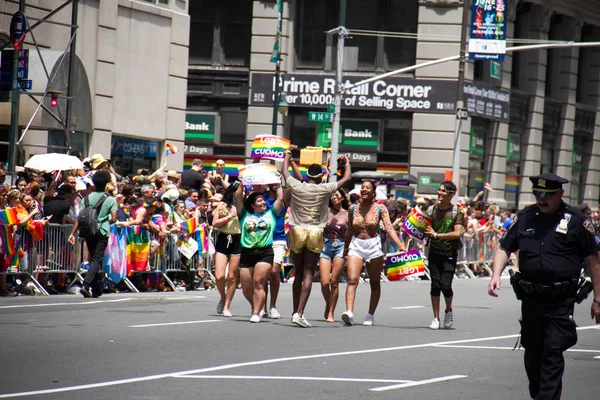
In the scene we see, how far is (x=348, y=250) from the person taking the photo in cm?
1568

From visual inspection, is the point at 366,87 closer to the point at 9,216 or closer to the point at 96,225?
the point at 96,225

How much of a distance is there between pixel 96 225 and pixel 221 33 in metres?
24.8

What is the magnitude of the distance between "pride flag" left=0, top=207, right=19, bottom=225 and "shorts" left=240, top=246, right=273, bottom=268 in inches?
179

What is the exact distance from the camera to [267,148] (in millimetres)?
22922

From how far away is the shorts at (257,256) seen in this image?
14781mm


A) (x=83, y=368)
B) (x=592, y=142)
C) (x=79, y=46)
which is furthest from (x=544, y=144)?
(x=83, y=368)

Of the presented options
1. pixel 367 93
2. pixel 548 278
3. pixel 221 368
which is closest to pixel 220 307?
pixel 221 368

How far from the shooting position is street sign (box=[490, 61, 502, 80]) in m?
41.1

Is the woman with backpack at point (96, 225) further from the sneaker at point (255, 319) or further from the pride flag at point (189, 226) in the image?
the sneaker at point (255, 319)

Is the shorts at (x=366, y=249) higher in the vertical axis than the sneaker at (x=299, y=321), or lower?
higher

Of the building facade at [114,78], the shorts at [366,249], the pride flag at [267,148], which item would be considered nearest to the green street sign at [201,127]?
the building facade at [114,78]

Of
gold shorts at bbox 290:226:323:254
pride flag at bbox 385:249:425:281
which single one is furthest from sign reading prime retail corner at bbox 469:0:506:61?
gold shorts at bbox 290:226:323:254

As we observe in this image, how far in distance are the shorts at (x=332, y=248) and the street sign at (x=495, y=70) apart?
1046 inches

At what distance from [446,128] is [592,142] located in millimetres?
14346
